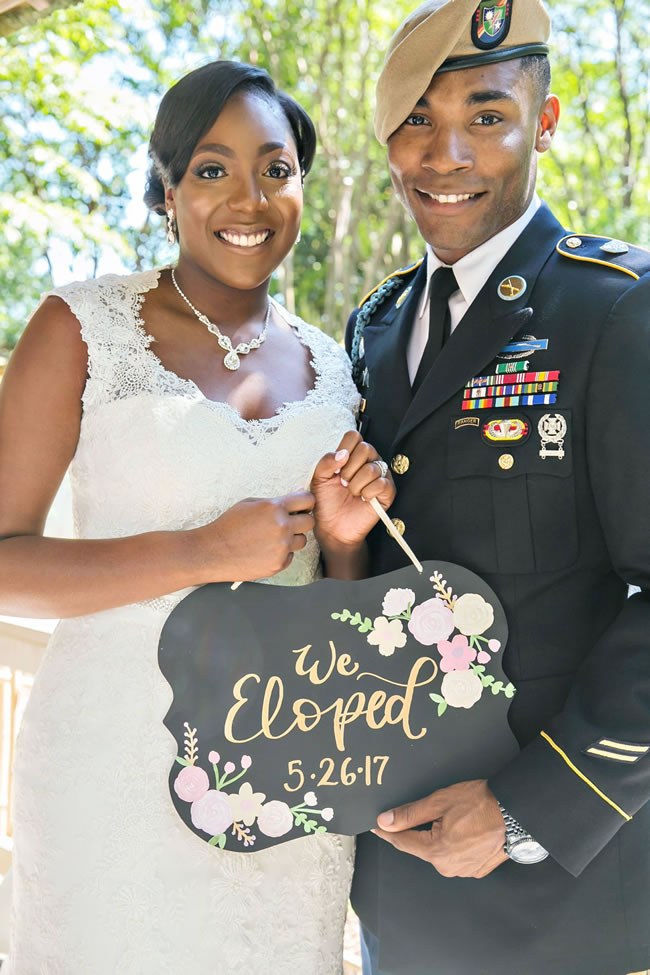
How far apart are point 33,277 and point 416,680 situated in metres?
11.3

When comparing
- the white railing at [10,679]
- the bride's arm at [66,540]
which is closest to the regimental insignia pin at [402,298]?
the bride's arm at [66,540]

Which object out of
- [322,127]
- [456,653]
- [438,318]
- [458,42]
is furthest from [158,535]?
[322,127]

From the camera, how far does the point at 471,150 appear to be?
1749mm

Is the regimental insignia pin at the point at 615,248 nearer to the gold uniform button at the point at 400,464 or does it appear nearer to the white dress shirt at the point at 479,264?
the white dress shirt at the point at 479,264

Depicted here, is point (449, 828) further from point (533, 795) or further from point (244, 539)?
point (244, 539)

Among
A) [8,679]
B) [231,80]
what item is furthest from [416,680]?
[8,679]

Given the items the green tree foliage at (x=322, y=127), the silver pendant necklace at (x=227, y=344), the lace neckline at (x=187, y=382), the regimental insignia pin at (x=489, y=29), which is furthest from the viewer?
the green tree foliage at (x=322, y=127)

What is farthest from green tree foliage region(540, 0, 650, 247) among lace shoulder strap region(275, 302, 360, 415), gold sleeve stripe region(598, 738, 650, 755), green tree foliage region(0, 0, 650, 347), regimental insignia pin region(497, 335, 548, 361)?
gold sleeve stripe region(598, 738, 650, 755)

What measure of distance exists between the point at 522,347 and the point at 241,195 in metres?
0.65

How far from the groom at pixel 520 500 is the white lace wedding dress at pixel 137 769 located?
0.61 ft

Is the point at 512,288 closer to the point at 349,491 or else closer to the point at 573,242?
the point at 573,242

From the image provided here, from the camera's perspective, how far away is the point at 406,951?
1.68m

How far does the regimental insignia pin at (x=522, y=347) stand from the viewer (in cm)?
166

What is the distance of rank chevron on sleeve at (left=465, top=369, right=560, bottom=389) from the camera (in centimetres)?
162
